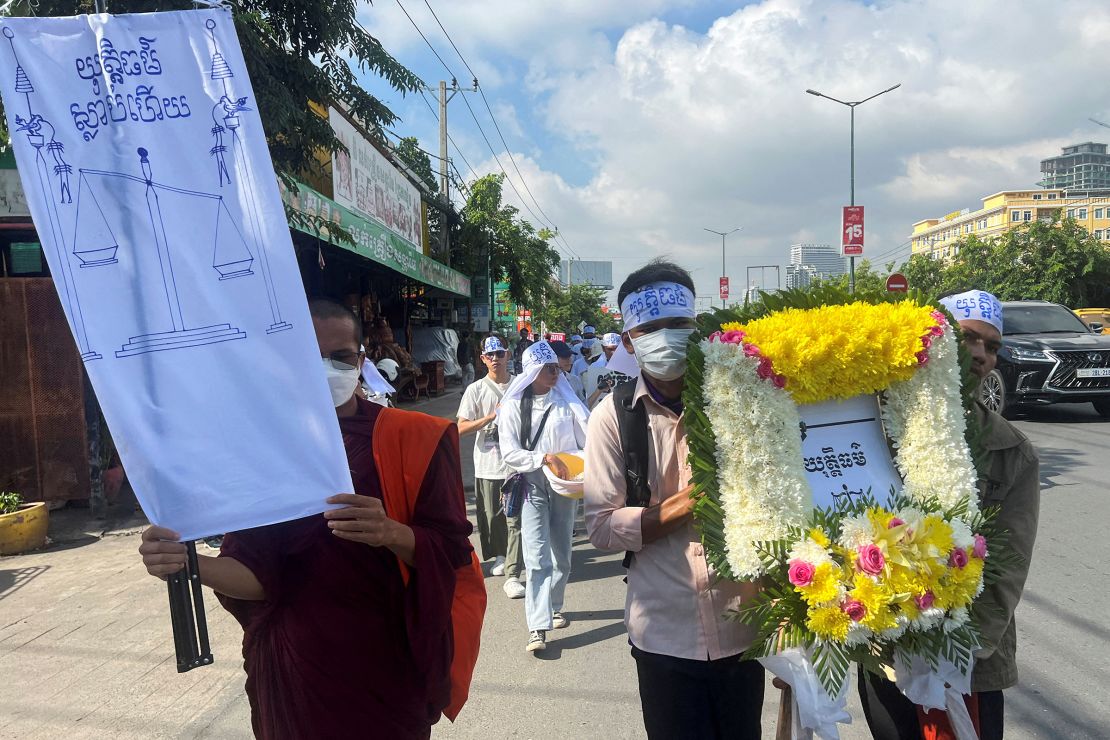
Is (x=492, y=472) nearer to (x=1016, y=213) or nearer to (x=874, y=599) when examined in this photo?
(x=874, y=599)

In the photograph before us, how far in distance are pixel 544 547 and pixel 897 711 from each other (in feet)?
8.18

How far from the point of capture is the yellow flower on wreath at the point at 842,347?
6.02 feet

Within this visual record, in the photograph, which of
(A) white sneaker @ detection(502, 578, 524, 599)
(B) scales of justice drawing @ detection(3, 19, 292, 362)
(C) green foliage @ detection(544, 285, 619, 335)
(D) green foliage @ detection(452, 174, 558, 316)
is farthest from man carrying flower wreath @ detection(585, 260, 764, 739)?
(C) green foliage @ detection(544, 285, 619, 335)

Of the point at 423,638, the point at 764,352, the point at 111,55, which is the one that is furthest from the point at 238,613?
the point at 764,352

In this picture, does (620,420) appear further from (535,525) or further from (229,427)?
(535,525)

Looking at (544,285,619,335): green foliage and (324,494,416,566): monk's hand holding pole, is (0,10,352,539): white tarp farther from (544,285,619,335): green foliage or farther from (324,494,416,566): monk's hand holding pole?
(544,285,619,335): green foliage

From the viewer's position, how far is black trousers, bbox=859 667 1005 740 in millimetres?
2043

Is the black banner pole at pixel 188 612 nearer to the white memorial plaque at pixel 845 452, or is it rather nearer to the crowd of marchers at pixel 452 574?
the crowd of marchers at pixel 452 574

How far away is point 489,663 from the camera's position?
4.03 m

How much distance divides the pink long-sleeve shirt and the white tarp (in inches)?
34.0

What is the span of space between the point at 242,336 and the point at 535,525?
10.3 feet

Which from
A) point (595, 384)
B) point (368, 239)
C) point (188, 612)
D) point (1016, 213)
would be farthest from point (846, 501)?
point (1016, 213)

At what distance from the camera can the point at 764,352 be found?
6.04ft

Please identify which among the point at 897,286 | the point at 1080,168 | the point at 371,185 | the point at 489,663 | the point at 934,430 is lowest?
the point at 489,663
